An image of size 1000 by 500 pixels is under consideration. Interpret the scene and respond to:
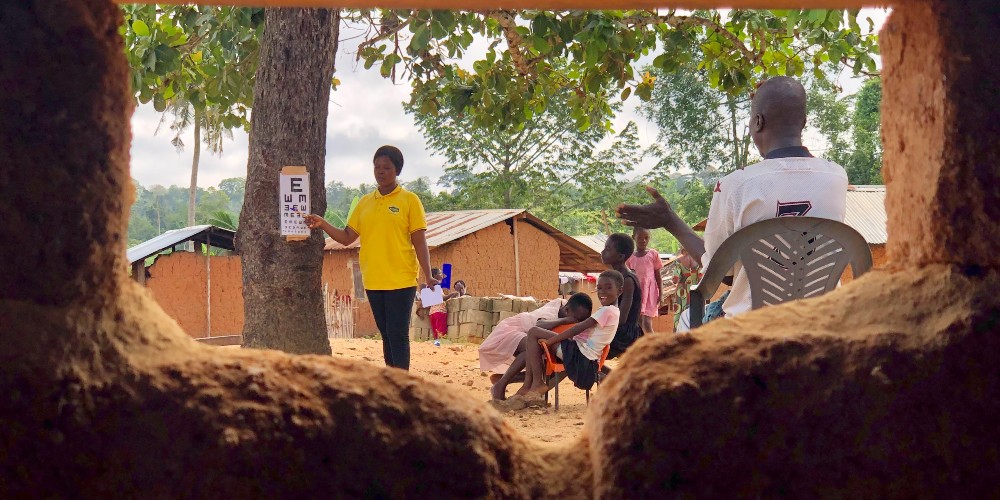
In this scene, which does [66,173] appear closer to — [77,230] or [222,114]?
[77,230]

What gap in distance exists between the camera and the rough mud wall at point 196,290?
16172mm

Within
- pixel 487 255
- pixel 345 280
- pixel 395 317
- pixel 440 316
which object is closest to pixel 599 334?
pixel 395 317

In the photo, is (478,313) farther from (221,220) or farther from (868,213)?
(221,220)

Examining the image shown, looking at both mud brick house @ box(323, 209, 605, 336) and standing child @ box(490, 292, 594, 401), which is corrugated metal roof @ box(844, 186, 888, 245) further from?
standing child @ box(490, 292, 594, 401)

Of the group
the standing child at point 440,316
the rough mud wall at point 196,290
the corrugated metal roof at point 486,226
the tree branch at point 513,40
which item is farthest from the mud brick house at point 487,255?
the tree branch at point 513,40

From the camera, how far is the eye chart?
504 cm

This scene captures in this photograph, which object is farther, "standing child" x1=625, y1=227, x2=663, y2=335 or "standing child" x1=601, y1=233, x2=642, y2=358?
"standing child" x1=625, y1=227, x2=663, y2=335

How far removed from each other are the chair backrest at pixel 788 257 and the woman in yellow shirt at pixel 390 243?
2759 mm

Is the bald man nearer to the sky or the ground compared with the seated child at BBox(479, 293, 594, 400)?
nearer to the sky

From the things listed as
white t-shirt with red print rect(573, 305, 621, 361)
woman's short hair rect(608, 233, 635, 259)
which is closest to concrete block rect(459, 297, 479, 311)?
woman's short hair rect(608, 233, 635, 259)

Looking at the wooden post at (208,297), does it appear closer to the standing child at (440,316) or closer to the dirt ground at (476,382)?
the standing child at (440,316)

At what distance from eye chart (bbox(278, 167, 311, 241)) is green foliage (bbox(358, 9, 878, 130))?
1198 mm

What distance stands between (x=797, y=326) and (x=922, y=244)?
0.22 m

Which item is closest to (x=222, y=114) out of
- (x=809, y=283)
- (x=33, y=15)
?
(x=809, y=283)
